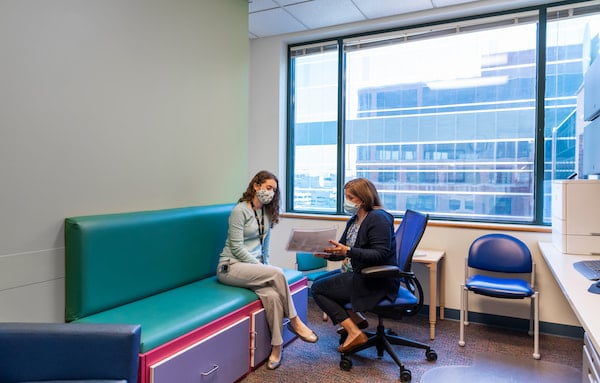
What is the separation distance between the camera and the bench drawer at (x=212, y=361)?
6.31 feet

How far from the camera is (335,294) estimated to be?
270 centimetres

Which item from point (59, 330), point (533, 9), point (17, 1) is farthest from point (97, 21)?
point (533, 9)

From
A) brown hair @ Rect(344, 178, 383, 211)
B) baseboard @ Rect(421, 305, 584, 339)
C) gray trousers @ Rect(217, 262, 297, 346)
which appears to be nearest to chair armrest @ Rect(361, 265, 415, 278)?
brown hair @ Rect(344, 178, 383, 211)

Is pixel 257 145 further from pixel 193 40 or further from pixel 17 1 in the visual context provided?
pixel 17 1

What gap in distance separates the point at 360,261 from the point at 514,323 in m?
1.80

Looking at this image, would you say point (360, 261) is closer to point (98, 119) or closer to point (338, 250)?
point (338, 250)

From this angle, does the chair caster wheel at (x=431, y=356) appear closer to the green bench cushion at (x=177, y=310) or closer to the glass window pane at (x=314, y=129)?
the green bench cushion at (x=177, y=310)

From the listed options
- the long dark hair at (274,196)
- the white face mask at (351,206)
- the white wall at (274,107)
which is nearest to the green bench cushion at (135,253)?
the long dark hair at (274,196)

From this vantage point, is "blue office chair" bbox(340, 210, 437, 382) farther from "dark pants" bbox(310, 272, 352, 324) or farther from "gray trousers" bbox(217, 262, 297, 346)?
"gray trousers" bbox(217, 262, 297, 346)

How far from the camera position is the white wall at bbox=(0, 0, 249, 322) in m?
1.93

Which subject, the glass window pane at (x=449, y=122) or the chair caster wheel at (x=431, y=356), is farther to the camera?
the glass window pane at (x=449, y=122)

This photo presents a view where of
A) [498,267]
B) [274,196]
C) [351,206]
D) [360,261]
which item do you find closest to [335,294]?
[360,261]

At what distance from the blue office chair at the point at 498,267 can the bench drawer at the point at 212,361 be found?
1.71 m

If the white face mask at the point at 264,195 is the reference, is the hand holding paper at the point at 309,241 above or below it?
below
